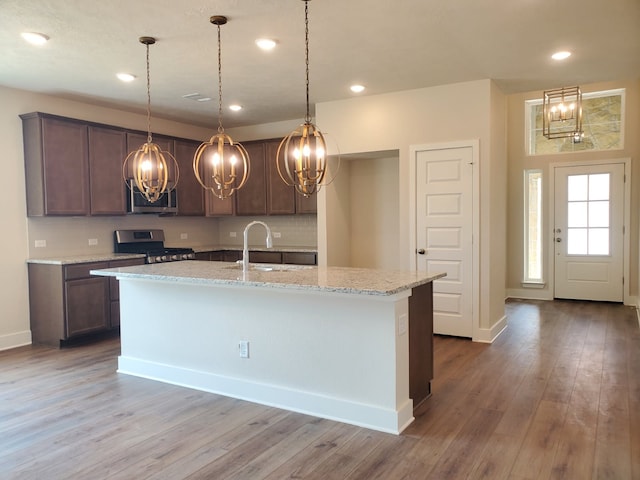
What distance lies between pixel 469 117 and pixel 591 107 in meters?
3.30

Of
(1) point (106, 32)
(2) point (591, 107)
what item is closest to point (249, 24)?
(1) point (106, 32)

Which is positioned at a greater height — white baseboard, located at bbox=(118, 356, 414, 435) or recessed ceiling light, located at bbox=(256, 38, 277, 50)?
recessed ceiling light, located at bbox=(256, 38, 277, 50)

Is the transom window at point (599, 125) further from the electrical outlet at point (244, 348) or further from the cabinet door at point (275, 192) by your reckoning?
the electrical outlet at point (244, 348)

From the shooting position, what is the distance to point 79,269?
16.6 feet

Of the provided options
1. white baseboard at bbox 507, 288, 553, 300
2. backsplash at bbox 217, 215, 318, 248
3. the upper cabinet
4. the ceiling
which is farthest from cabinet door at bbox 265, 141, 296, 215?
white baseboard at bbox 507, 288, 553, 300

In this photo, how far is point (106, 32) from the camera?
11.8 ft

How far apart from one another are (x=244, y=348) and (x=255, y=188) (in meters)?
3.81

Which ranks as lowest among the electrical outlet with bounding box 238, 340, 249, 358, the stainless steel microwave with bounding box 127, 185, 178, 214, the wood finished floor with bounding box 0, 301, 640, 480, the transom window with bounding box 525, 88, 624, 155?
the wood finished floor with bounding box 0, 301, 640, 480

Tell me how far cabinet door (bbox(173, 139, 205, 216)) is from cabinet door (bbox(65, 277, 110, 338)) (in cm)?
174

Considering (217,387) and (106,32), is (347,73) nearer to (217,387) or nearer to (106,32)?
(106,32)

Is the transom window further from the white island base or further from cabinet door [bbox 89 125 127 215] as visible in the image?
cabinet door [bbox 89 125 127 215]

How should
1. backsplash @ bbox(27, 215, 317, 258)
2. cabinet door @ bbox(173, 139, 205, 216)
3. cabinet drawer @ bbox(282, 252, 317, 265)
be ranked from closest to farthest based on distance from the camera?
backsplash @ bbox(27, 215, 317, 258) < cabinet drawer @ bbox(282, 252, 317, 265) < cabinet door @ bbox(173, 139, 205, 216)

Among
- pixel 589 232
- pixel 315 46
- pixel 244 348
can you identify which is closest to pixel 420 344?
pixel 244 348

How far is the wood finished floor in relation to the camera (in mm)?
2516
